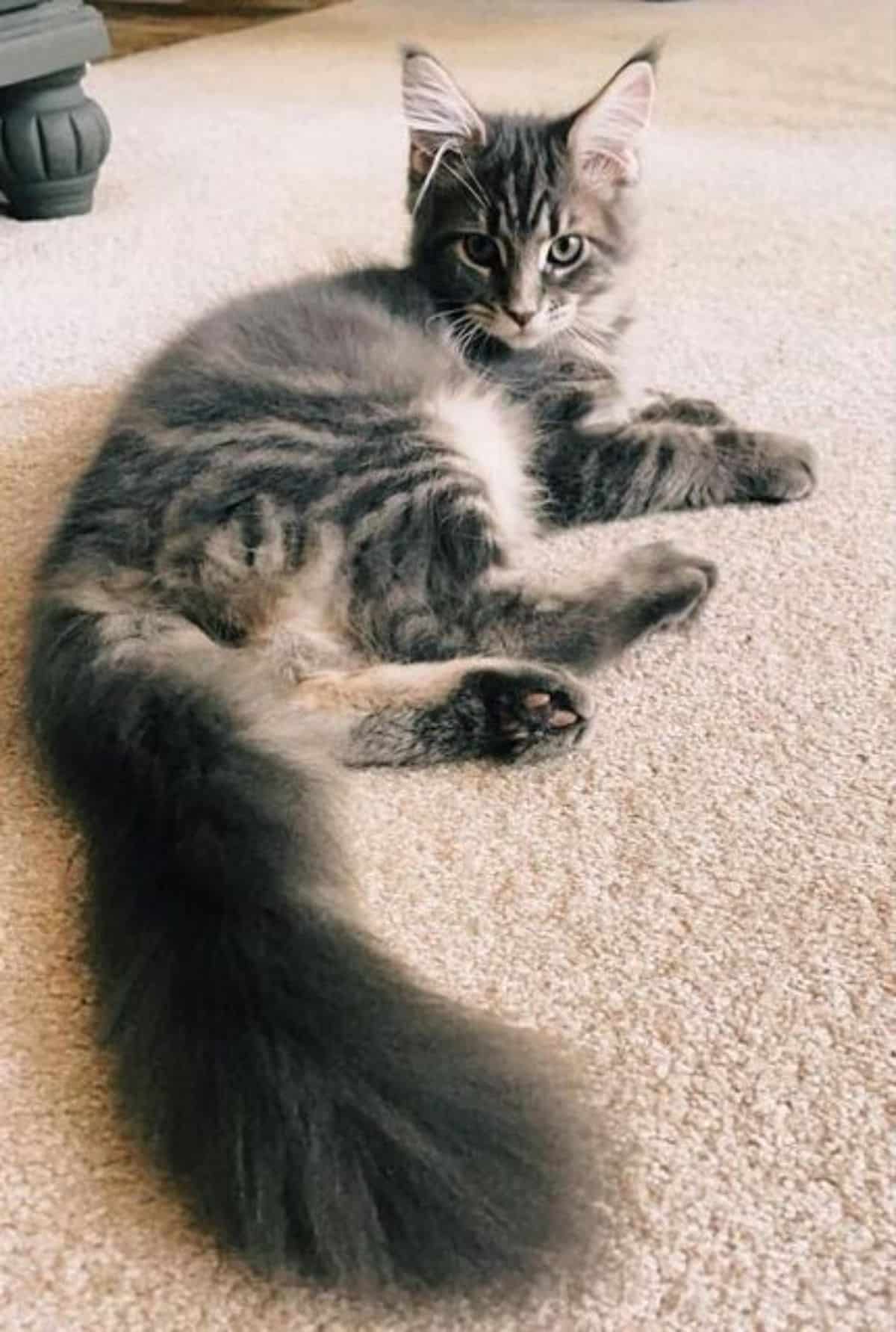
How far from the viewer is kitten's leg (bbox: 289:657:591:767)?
1243 mm

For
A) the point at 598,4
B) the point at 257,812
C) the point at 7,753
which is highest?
the point at 257,812

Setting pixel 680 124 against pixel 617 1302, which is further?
pixel 680 124

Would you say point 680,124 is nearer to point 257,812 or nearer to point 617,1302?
point 257,812

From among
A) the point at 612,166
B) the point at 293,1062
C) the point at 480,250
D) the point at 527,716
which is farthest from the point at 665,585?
the point at 293,1062

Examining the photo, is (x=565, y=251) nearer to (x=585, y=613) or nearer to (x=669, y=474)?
(x=669, y=474)

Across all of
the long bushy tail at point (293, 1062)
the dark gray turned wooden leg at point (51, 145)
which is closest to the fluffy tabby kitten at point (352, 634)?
the long bushy tail at point (293, 1062)

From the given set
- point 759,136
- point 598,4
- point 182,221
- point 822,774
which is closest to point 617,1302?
point 822,774

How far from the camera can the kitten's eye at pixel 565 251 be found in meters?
1.75

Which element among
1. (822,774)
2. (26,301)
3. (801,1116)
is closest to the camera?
(801,1116)

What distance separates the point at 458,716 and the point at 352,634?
153 millimetres

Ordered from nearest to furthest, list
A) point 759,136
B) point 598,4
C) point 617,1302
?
point 617,1302 < point 759,136 < point 598,4

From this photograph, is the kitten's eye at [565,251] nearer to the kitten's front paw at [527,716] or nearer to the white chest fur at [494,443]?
the white chest fur at [494,443]

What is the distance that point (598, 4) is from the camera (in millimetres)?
4648

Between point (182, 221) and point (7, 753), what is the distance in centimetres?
173
